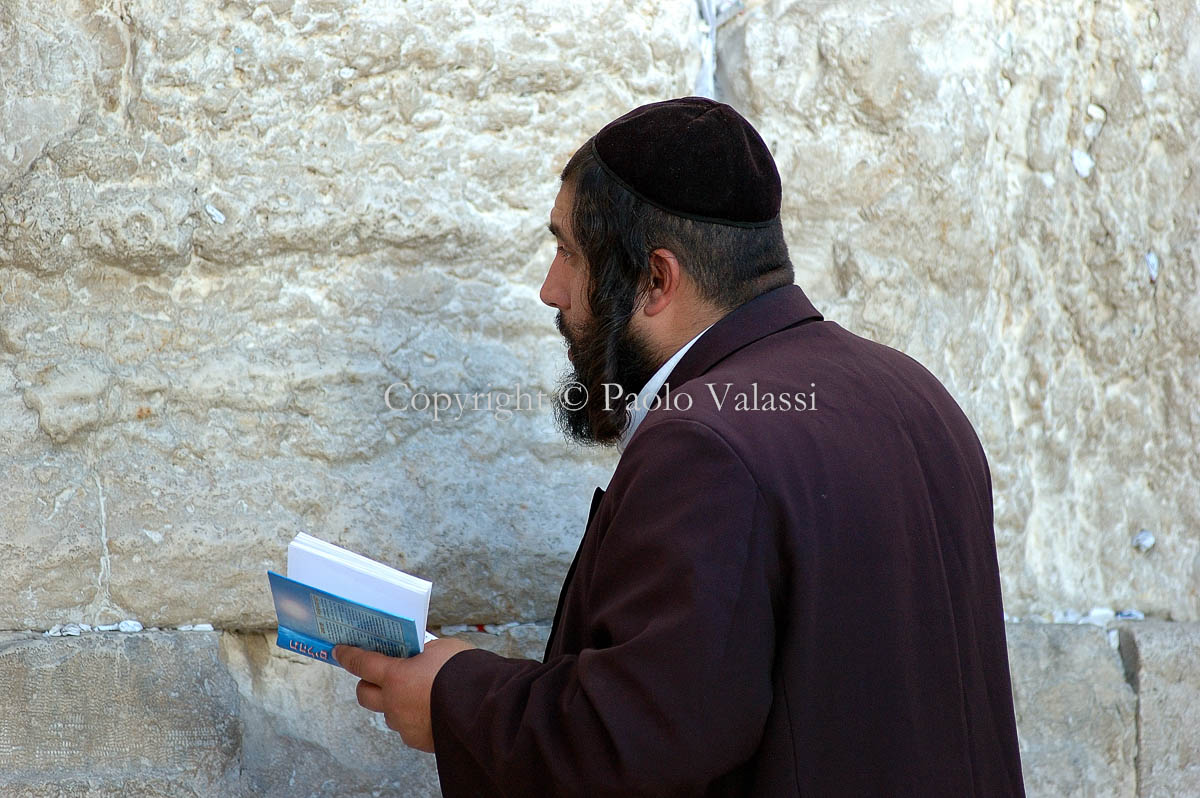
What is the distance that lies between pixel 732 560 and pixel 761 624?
9cm

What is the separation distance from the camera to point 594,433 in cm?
179

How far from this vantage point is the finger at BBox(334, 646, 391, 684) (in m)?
1.54

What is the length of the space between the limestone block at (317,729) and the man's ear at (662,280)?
108 centimetres

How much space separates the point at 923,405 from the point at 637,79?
3.61ft

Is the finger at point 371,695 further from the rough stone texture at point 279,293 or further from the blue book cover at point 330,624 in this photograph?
the rough stone texture at point 279,293

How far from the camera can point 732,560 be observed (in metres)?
1.25

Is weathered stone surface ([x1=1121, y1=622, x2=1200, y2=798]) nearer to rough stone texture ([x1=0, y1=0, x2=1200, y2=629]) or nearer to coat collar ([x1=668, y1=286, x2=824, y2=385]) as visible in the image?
rough stone texture ([x1=0, y1=0, x2=1200, y2=629])

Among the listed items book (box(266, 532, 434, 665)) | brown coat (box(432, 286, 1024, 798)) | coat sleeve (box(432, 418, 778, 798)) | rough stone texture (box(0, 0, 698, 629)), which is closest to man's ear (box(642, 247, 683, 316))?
brown coat (box(432, 286, 1024, 798))

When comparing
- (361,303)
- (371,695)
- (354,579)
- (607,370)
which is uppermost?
(607,370)

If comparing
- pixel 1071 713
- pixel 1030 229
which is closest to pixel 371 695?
pixel 1071 713

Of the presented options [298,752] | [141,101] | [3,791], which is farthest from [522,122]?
[3,791]

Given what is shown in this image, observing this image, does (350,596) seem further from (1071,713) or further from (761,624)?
(1071,713)

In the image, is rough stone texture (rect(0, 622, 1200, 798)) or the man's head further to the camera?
rough stone texture (rect(0, 622, 1200, 798))

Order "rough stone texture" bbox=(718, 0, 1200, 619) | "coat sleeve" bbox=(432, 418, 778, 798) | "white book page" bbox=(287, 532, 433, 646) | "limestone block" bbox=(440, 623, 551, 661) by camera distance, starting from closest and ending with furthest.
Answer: "coat sleeve" bbox=(432, 418, 778, 798), "white book page" bbox=(287, 532, 433, 646), "limestone block" bbox=(440, 623, 551, 661), "rough stone texture" bbox=(718, 0, 1200, 619)
